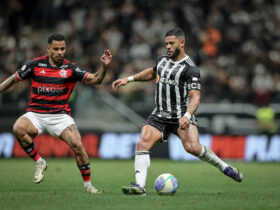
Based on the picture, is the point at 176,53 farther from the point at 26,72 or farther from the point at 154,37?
the point at 154,37

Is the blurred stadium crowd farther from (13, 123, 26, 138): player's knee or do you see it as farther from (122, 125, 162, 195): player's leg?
(13, 123, 26, 138): player's knee

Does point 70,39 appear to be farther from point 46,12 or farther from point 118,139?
point 118,139

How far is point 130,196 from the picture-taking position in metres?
8.16

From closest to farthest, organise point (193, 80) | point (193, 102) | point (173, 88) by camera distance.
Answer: point (193, 102), point (193, 80), point (173, 88)

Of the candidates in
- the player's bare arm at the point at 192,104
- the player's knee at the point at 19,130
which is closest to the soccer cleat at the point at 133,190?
the player's bare arm at the point at 192,104

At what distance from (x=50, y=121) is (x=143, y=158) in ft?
5.70

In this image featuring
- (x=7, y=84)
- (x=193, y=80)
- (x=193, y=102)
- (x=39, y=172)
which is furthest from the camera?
(x=7, y=84)

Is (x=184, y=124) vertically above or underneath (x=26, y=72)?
underneath

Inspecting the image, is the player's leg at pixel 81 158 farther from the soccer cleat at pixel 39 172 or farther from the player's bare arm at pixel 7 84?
the player's bare arm at pixel 7 84

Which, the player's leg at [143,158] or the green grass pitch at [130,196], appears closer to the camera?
the green grass pitch at [130,196]

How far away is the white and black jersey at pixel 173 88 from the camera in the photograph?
356 inches

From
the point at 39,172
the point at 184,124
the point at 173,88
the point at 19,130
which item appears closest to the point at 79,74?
the point at 19,130

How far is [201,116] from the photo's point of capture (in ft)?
59.5

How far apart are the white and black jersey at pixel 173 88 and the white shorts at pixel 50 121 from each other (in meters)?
1.54
